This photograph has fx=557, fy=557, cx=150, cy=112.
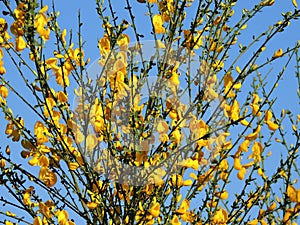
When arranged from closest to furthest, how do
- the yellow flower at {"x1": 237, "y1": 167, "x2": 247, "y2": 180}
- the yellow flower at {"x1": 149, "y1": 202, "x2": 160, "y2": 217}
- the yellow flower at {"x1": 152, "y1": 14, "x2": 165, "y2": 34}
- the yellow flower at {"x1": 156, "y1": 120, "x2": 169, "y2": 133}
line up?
the yellow flower at {"x1": 149, "y1": 202, "x2": 160, "y2": 217} < the yellow flower at {"x1": 156, "y1": 120, "x2": 169, "y2": 133} < the yellow flower at {"x1": 237, "y1": 167, "x2": 247, "y2": 180} < the yellow flower at {"x1": 152, "y1": 14, "x2": 165, "y2": 34}

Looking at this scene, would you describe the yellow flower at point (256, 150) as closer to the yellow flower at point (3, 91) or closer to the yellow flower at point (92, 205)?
the yellow flower at point (92, 205)

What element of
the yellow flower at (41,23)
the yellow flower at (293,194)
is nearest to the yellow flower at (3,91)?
the yellow flower at (41,23)

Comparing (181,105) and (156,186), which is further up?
(181,105)

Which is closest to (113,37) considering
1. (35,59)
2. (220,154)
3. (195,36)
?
(35,59)

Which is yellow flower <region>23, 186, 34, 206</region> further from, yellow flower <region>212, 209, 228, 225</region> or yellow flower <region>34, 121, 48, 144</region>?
yellow flower <region>212, 209, 228, 225</region>

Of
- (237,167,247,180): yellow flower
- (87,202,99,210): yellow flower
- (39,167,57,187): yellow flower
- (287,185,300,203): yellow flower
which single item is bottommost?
(87,202,99,210): yellow flower

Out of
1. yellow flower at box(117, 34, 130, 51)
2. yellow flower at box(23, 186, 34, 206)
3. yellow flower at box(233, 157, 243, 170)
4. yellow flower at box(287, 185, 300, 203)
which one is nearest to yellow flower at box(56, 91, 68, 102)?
yellow flower at box(117, 34, 130, 51)

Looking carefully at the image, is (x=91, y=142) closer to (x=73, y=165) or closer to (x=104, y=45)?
(x=73, y=165)

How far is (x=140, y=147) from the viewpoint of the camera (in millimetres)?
2527

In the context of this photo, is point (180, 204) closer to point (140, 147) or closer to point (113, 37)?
point (140, 147)

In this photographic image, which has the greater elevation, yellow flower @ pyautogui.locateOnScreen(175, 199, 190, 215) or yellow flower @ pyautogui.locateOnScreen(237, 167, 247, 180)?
yellow flower @ pyautogui.locateOnScreen(237, 167, 247, 180)

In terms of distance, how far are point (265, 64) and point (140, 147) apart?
788 millimetres

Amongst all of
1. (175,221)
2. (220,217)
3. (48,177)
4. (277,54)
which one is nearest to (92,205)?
(48,177)

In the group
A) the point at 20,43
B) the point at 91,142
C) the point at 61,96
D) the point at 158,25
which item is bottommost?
the point at 91,142
